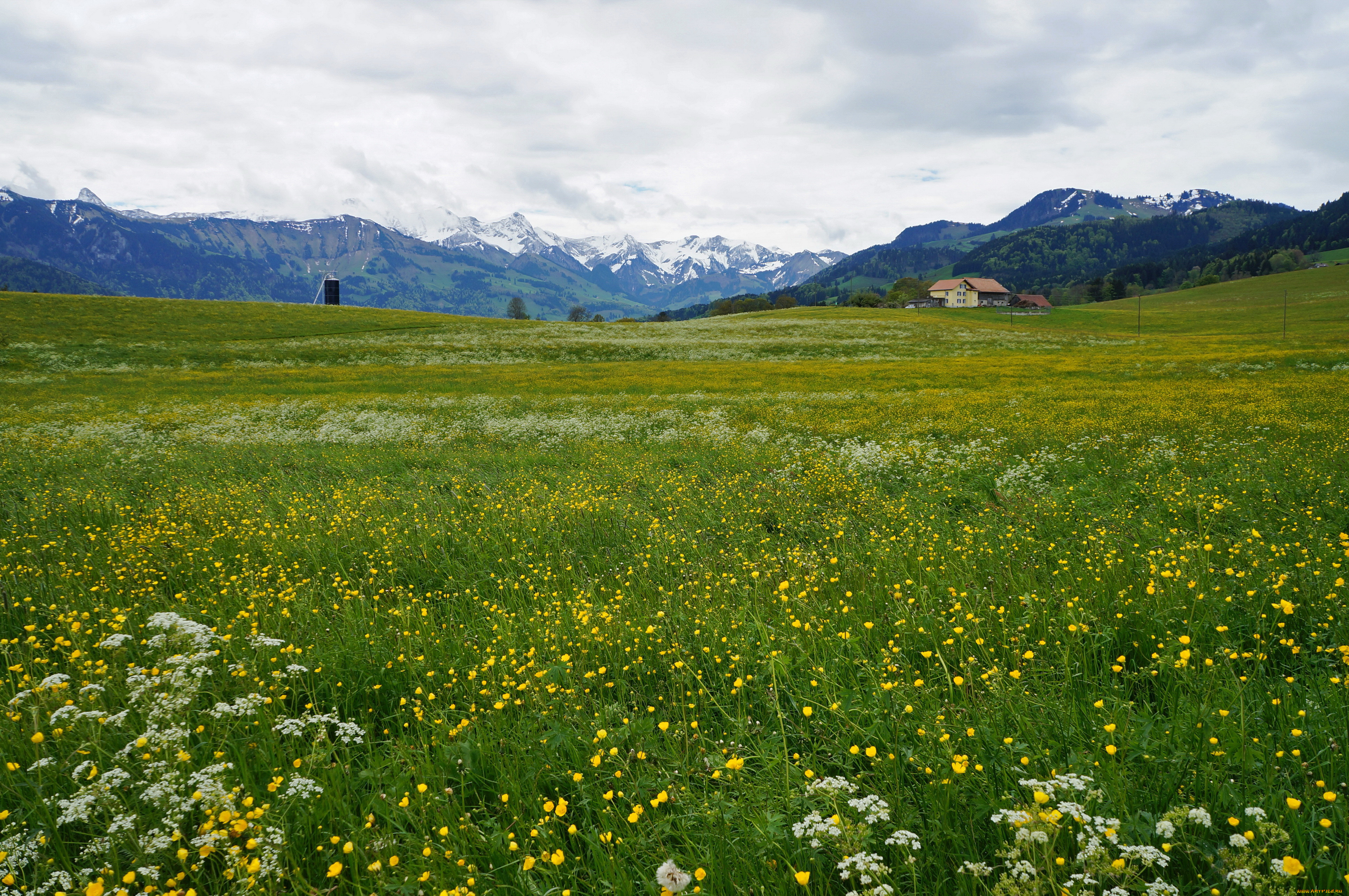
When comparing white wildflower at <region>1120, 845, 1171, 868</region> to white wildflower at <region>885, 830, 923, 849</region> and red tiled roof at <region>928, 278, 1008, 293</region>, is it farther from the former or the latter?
red tiled roof at <region>928, 278, 1008, 293</region>

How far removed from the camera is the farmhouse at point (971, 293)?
187 m

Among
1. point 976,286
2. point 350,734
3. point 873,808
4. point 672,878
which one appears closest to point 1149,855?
point 873,808

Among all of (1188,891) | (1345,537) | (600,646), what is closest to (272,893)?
(600,646)

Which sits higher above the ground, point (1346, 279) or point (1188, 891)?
point (1346, 279)

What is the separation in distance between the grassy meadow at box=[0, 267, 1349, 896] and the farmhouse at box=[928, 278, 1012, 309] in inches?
7688

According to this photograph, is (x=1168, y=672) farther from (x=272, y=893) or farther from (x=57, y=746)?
(x=57, y=746)

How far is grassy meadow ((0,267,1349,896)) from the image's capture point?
3.29 meters

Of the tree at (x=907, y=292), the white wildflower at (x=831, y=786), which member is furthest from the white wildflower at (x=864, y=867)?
the tree at (x=907, y=292)

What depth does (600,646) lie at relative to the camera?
232 inches

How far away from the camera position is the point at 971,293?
617 ft

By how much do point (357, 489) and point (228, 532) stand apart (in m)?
3.21

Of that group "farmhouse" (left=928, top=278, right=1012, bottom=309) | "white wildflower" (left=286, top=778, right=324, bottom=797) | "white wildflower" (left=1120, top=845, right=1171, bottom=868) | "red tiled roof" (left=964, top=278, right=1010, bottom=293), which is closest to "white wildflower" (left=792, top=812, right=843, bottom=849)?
"white wildflower" (left=1120, top=845, right=1171, bottom=868)

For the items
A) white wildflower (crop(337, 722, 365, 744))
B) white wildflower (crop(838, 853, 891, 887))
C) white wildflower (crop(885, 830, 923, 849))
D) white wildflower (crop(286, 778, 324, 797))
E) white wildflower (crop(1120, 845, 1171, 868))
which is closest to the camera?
white wildflower (crop(1120, 845, 1171, 868))

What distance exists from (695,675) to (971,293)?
696 feet
